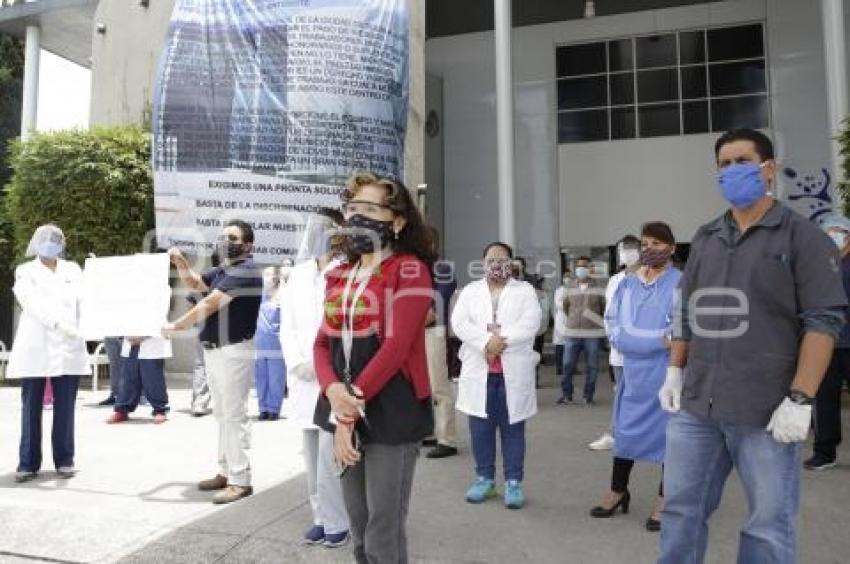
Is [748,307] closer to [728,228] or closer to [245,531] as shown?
[728,228]

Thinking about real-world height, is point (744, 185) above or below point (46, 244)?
below

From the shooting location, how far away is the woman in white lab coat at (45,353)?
5.51m

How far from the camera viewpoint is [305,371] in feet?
13.4

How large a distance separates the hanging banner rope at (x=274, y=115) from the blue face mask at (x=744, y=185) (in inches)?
319

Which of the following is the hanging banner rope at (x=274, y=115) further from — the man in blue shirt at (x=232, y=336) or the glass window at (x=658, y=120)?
the glass window at (x=658, y=120)

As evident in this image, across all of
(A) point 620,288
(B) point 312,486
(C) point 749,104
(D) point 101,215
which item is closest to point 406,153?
(D) point 101,215

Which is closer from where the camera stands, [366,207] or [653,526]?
[366,207]

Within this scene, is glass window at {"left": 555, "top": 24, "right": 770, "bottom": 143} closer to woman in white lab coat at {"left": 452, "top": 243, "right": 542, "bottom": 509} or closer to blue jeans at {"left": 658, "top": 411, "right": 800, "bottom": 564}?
woman in white lab coat at {"left": 452, "top": 243, "right": 542, "bottom": 509}

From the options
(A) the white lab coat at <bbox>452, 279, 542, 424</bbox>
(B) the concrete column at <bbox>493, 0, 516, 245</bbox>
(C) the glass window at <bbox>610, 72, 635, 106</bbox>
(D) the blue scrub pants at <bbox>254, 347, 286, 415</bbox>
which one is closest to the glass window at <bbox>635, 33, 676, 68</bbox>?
(C) the glass window at <bbox>610, 72, 635, 106</bbox>

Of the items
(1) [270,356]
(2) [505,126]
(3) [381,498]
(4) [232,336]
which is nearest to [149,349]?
(1) [270,356]

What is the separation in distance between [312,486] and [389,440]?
68.4 inches

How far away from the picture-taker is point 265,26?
10867mm

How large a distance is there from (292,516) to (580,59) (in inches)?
664

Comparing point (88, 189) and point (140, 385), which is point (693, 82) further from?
point (140, 385)
